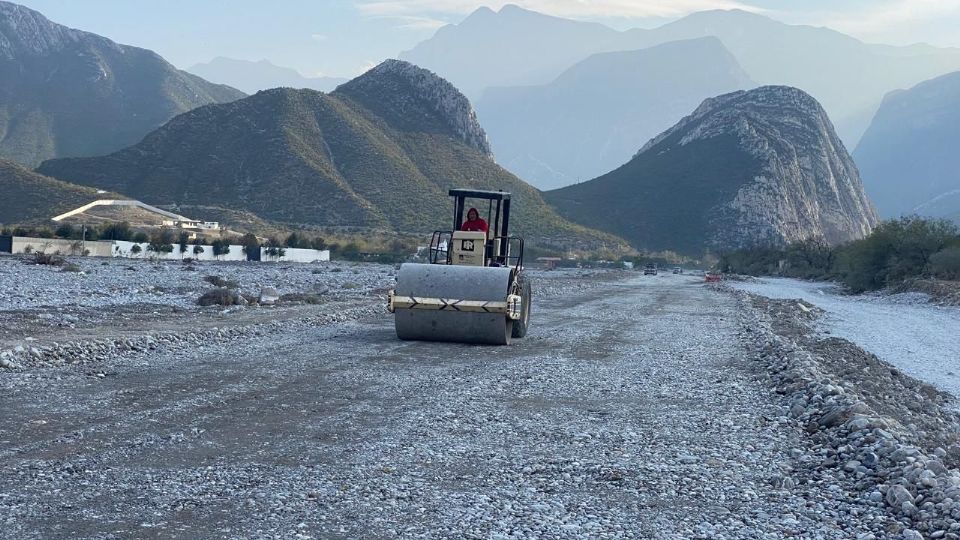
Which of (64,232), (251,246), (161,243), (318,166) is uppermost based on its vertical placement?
(318,166)

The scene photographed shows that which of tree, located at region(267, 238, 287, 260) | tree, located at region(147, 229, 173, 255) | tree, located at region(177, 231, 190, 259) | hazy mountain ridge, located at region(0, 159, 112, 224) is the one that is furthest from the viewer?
hazy mountain ridge, located at region(0, 159, 112, 224)

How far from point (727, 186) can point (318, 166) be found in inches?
2285

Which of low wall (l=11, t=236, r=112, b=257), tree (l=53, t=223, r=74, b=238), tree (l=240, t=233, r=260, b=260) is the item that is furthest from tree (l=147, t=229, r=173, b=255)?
tree (l=53, t=223, r=74, b=238)

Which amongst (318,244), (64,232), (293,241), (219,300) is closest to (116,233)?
(64,232)

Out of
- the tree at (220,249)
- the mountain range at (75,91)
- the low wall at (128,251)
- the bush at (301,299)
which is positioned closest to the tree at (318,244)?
the low wall at (128,251)

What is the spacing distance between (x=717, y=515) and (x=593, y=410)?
186 inches

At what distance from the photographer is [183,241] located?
7975cm

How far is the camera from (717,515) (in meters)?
8.03

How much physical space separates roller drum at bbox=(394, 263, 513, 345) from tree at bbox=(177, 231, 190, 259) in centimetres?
6113

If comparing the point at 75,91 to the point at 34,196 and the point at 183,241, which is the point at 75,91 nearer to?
the point at 34,196

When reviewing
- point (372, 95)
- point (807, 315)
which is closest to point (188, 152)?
point (372, 95)

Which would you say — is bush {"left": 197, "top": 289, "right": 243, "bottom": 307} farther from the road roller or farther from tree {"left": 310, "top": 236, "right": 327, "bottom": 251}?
tree {"left": 310, "top": 236, "right": 327, "bottom": 251}

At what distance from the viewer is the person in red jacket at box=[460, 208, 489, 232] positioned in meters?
22.3

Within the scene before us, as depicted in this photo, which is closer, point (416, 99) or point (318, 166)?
point (318, 166)
